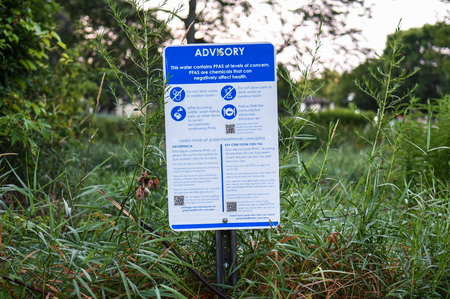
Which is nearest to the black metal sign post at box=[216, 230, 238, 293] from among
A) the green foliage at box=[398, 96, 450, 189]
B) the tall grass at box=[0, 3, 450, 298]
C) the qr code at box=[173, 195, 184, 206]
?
the tall grass at box=[0, 3, 450, 298]

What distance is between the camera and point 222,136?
180 cm

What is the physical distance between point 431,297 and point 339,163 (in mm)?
5778

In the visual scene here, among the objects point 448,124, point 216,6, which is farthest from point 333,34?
point 448,124

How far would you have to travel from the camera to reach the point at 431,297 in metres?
1.83

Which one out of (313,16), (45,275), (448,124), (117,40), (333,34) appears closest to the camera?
(45,275)

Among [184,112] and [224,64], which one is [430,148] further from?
[184,112]

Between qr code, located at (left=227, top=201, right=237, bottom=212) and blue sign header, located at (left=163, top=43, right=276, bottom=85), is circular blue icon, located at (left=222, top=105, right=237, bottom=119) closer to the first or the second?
blue sign header, located at (left=163, top=43, right=276, bottom=85)

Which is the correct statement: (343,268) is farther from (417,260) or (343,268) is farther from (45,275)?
(45,275)

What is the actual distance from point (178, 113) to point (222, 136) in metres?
0.25

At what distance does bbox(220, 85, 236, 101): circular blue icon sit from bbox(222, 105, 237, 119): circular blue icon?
0.14 feet

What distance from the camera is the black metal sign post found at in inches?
71.1

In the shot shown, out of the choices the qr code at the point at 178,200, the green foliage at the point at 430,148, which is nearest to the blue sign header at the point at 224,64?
the qr code at the point at 178,200

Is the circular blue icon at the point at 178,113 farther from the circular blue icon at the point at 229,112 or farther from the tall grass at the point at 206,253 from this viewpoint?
the circular blue icon at the point at 229,112

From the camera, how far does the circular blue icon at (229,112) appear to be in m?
1.81
